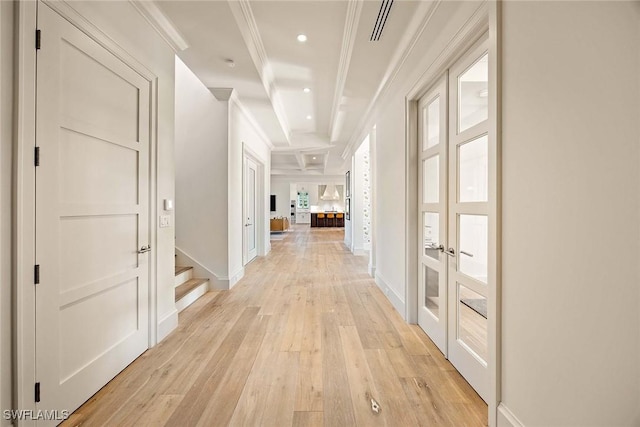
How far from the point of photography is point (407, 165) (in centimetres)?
286

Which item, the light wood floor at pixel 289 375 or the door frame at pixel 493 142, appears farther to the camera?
the light wood floor at pixel 289 375

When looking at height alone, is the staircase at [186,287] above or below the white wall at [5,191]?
below

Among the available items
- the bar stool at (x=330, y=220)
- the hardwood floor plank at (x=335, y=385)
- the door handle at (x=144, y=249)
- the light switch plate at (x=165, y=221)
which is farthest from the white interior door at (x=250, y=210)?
the bar stool at (x=330, y=220)

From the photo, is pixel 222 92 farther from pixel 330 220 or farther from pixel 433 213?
pixel 330 220

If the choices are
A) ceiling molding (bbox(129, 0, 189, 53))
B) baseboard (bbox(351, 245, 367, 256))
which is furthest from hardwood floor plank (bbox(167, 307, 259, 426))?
baseboard (bbox(351, 245, 367, 256))

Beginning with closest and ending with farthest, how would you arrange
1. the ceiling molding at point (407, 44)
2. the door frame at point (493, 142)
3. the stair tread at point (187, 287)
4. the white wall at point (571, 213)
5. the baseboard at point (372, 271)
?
1. the white wall at point (571, 213)
2. the door frame at point (493, 142)
3. the ceiling molding at point (407, 44)
4. the stair tread at point (187, 287)
5. the baseboard at point (372, 271)

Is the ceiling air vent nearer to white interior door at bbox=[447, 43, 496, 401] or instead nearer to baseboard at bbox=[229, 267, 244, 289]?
white interior door at bbox=[447, 43, 496, 401]

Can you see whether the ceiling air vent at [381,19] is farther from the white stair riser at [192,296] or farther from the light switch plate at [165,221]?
the white stair riser at [192,296]

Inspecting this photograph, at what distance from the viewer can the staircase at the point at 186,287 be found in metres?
3.30

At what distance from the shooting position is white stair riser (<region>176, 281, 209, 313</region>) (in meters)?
3.22

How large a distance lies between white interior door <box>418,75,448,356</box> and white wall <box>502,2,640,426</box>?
2.67 ft

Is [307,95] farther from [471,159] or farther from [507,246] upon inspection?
[507,246]

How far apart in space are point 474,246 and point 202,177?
3662 mm

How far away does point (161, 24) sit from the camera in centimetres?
241
